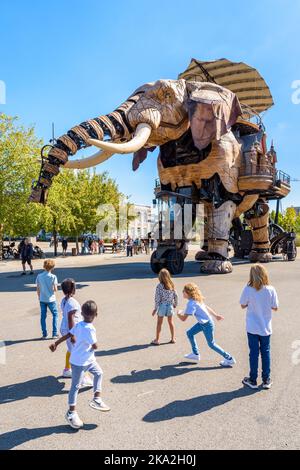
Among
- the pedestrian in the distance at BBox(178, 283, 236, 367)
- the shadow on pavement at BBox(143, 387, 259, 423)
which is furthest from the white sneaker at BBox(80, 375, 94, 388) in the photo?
the pedestrian in the distance at BBox(178, 283, 236, 367)

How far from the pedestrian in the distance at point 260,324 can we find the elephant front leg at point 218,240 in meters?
9.35

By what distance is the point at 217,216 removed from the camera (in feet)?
45.3

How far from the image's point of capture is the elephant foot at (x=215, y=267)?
44.5 ft

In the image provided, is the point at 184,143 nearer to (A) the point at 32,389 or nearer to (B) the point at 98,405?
(A) the point at 32,389

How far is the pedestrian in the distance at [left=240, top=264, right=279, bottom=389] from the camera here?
409 centimetres

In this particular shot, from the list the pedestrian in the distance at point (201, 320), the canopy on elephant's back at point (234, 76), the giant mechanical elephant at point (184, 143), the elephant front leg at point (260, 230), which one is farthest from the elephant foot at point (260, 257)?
the pedestrian in the distance at point (201, 320)

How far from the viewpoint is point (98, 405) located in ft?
11.5

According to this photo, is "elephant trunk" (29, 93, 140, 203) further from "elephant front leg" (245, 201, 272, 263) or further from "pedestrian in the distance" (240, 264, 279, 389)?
"elephant front leg" (245, 201, 272, 263)

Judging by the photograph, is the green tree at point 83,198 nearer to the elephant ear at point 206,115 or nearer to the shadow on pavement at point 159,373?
the elephant ear at point 206,115

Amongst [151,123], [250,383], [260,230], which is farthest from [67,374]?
[260,230]

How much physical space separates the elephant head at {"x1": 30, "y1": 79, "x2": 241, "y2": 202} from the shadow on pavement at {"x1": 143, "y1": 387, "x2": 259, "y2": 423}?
7204 mm

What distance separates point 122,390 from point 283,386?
180 cm

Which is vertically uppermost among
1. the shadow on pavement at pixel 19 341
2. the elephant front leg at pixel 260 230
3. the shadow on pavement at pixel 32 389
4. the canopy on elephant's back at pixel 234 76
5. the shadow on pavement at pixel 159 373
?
the canopy on elephant's back at pixel 234 76

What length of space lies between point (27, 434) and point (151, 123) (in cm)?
982
